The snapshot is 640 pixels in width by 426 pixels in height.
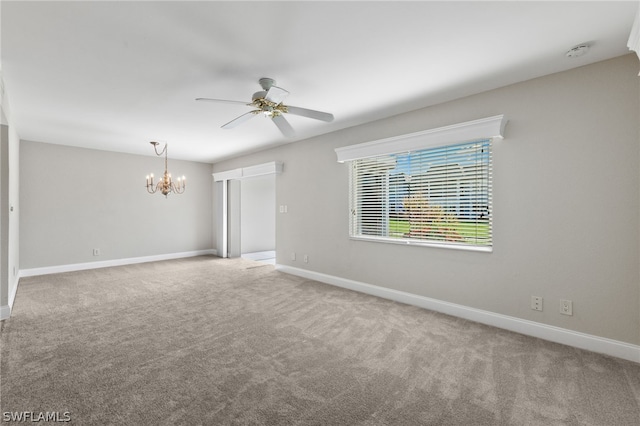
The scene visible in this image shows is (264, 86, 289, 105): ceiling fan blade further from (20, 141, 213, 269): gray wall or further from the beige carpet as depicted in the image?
(20, 141, 213, 269): gray wall

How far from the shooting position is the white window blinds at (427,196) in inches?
127

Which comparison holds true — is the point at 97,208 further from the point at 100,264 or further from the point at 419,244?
the point at 419,244

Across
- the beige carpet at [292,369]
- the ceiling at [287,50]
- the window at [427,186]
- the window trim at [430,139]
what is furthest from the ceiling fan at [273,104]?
the beige carpet at [292,369]

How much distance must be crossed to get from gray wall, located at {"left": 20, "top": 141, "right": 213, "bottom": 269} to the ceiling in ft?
7.14

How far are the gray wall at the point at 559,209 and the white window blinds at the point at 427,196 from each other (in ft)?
0.54

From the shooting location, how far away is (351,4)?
1.81 metres

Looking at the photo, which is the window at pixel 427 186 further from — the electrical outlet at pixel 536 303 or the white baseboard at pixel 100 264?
the white baseboard at pixel 100 264

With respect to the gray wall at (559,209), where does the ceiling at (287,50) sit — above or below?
above

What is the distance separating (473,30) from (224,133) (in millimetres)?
3741

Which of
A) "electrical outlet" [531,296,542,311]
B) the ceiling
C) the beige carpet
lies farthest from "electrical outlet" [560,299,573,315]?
the ceiling

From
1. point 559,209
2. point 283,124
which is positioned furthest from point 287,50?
point 559,209

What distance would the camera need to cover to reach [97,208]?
597 centimetres

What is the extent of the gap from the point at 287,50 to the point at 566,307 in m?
3.30

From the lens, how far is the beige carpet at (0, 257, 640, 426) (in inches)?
69.9
